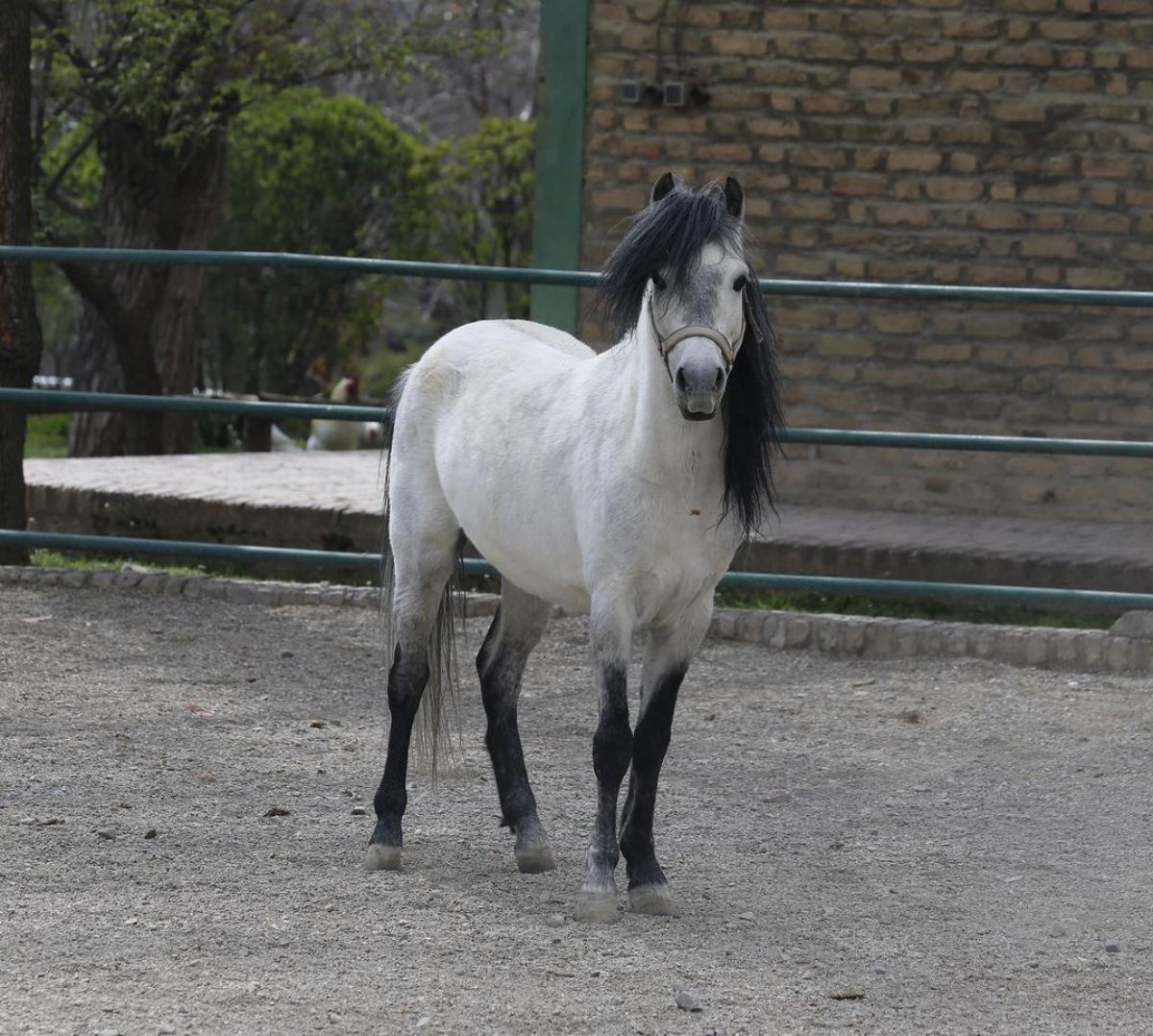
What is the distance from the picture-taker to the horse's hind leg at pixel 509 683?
457 centimetres

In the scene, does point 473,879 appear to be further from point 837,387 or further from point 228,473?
point 228,473

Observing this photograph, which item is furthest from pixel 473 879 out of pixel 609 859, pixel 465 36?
pixel 465 36

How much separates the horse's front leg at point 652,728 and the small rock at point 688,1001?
0.61 m

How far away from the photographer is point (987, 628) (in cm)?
707

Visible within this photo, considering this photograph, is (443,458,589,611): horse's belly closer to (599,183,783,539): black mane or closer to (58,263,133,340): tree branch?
(599,183,783,539): black mane

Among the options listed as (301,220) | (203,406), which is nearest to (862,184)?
(203,406)

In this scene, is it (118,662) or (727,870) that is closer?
(727,870)

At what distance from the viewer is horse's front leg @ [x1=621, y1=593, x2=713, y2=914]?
4.13 metres

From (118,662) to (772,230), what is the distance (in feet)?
14.5

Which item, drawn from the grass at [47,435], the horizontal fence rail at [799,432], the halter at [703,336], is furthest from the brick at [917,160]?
the grass at [47,435]

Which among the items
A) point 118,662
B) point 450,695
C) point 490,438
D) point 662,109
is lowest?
point 118,662

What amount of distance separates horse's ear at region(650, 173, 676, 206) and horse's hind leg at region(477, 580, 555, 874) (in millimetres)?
1183

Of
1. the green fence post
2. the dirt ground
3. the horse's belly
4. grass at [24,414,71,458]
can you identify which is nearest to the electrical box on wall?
the green fence post

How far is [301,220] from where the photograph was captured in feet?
58.3
